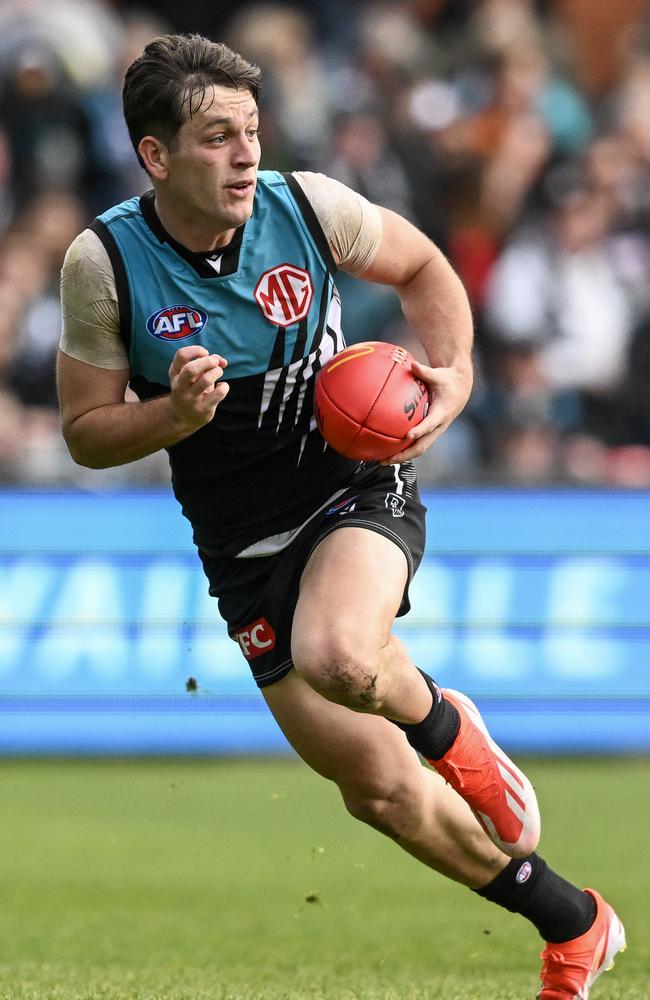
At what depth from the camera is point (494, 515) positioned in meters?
9.15

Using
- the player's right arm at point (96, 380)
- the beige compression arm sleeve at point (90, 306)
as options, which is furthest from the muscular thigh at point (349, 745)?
the beige compression arm sleeve at point (90, 306)

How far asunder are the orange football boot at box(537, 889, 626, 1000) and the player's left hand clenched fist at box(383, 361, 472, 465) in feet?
4.94

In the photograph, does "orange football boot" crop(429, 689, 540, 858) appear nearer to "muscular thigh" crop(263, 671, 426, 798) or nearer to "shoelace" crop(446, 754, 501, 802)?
"shoelace" crop(446, 754, 501, 802)

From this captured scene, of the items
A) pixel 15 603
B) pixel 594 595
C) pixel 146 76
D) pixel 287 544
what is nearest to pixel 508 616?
pixel 594 595

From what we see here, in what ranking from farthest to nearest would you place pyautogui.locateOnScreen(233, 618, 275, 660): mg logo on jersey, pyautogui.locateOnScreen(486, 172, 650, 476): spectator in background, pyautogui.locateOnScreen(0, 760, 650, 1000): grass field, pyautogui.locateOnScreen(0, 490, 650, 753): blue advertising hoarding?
pyautogui.locateOnScreen(486, 172, 650, 476): spectator in background
pyautogui.locateOnScreen(0, 490, 650, 753): blue advertising hoarding
pyautogui.locateOnScreen(0, 760, 650, 1000): grass field
pyautogui.locateOnScreen(233, 618, 275, 660): mg logo on jersey

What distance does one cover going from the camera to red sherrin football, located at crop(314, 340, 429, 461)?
419 cm

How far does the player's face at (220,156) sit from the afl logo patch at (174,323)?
0.90ft

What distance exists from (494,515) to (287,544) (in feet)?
15.5

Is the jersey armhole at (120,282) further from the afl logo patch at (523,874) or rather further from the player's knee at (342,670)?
the afl logo patch at (523,874)

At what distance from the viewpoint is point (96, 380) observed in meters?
4.28

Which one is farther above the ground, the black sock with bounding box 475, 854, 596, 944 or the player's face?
the player's face

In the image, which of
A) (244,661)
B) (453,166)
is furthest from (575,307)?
(244,661)

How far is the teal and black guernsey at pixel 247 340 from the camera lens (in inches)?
169

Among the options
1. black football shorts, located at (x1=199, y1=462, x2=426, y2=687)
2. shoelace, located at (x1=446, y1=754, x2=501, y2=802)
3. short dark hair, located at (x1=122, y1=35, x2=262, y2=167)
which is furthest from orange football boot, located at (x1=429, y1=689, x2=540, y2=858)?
short dark hair, located at (x1=122, y1=35, x2=262, y2=167)
